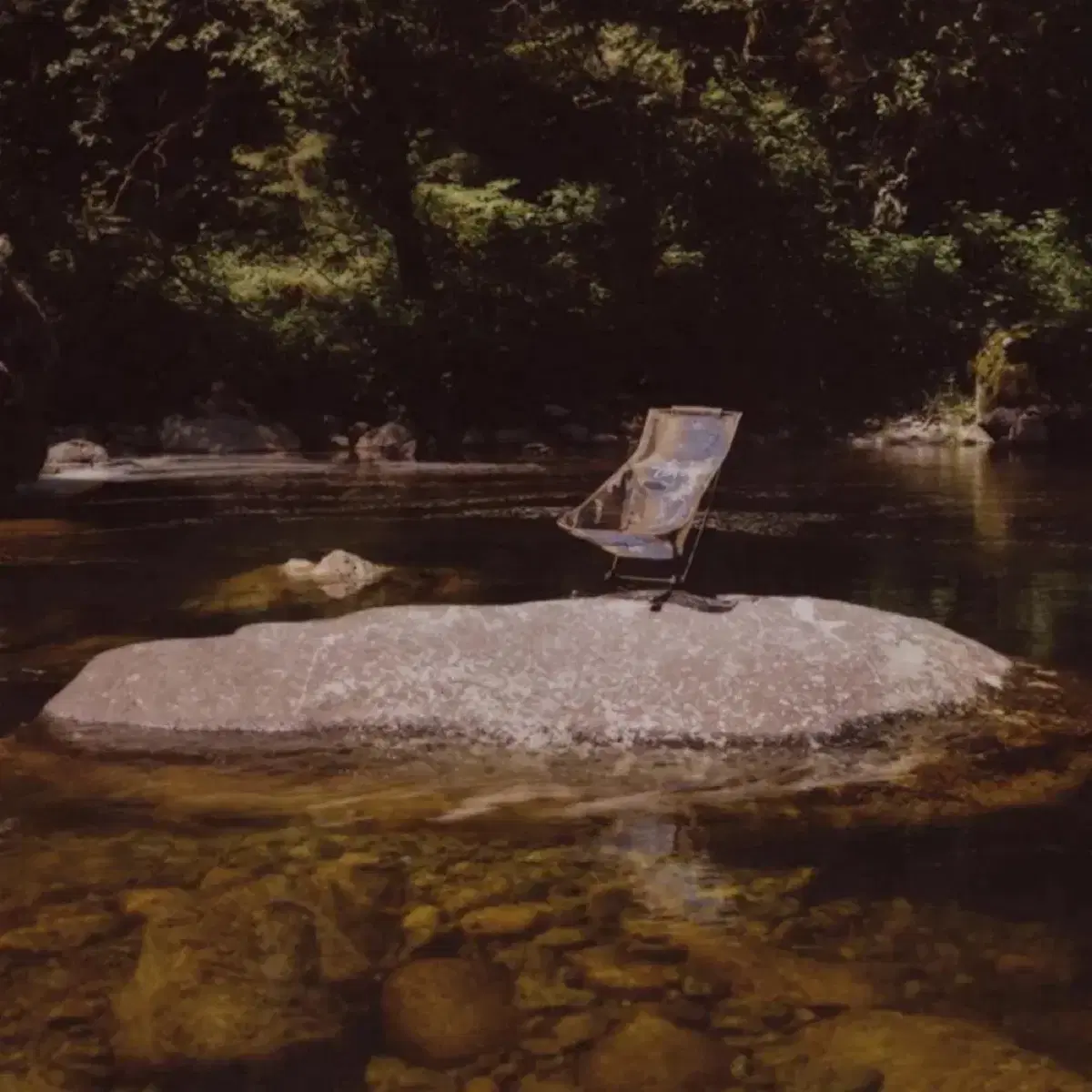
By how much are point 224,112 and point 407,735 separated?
2350cm

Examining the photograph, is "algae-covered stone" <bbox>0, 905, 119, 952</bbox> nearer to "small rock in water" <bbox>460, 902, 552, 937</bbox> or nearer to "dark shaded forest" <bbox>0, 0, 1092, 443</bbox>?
"small rock in water" <bbox>460, 902, 552, 937</bbox>

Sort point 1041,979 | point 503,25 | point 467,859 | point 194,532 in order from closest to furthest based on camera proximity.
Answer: point 1041,979
point 467,859
point 194,532
point 503,25

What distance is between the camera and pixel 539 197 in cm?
2619

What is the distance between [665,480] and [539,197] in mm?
20703

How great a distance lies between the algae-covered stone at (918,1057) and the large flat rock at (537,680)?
2.32 metres

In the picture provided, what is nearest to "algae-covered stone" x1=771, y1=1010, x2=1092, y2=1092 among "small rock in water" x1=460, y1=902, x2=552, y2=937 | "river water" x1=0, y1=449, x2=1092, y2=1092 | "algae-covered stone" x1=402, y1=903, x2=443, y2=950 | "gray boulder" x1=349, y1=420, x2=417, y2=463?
"river water" x1=0, y1=449, x2=1092, y2=1092

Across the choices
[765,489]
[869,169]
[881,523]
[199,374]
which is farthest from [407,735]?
[869,169]

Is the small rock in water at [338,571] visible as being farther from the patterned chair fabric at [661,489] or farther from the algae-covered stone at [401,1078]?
the algae-covered stone at [401,1078]

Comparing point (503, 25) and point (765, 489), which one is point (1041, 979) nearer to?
point (765, 489)

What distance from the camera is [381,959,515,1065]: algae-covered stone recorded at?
10.1 ft

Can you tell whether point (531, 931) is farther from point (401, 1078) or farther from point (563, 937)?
point (401, 1078)

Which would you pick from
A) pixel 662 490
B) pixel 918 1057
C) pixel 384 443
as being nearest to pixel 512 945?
pixel 918 1057

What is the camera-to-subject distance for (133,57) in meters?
24.7

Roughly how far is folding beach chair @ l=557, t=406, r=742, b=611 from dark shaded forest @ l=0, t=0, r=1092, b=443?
17829 mm
